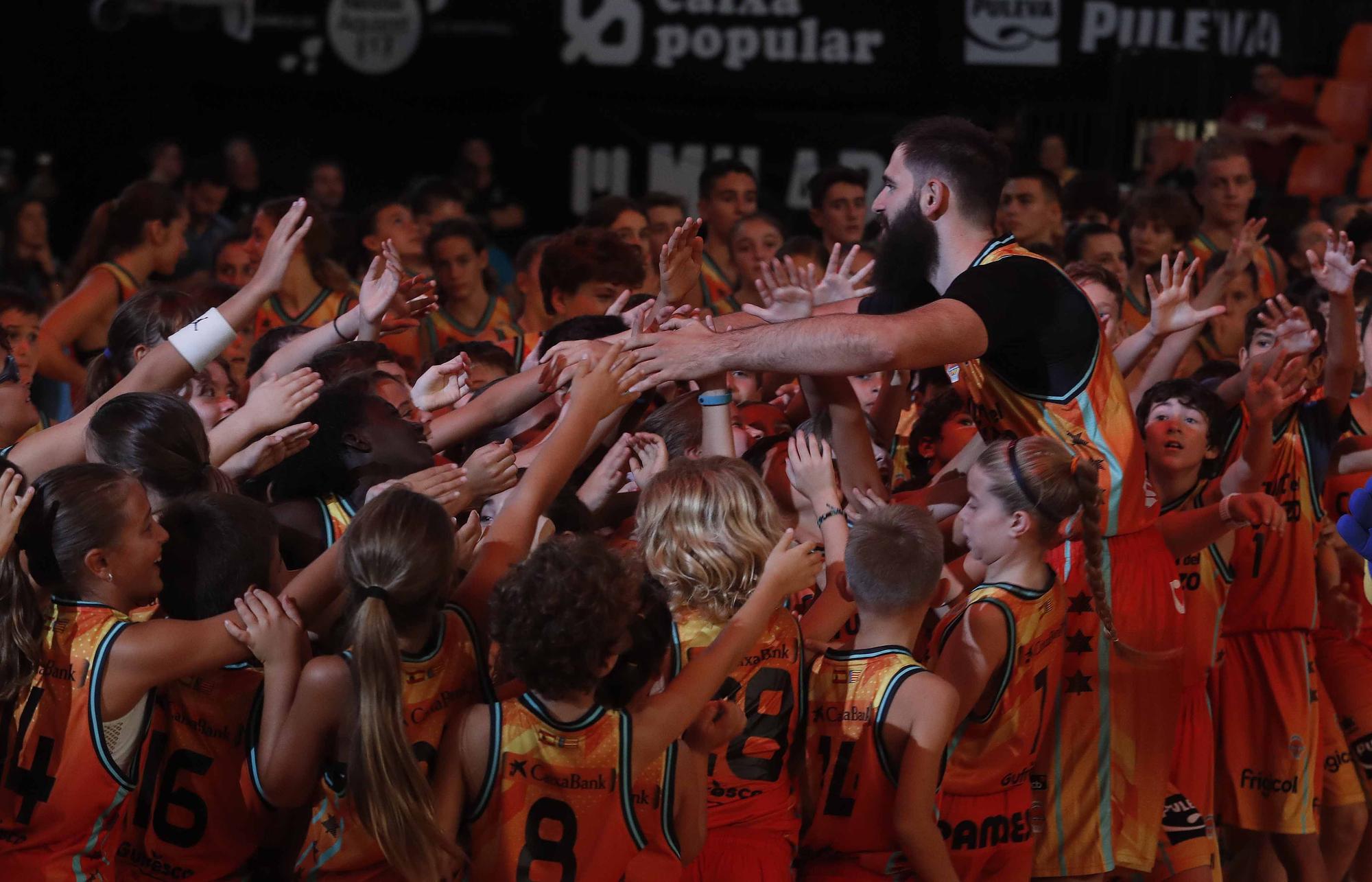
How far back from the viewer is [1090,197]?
9172 mm

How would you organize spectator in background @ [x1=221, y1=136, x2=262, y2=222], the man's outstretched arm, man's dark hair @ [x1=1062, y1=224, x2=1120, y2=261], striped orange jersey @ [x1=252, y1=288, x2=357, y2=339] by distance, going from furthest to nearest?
spectator in background @ [x1=221, y1=136, x2=262, y2=222] < striped orange jersey @ [x1=252, y1=288, x2=357, y2=339] < man's dark hair @ [x1=1062, y1=224, x2=1120, y2=261] < the man's outstretched arm

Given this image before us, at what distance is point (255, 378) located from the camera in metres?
5.26

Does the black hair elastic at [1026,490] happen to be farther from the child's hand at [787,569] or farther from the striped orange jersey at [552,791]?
the striped orange jersey at [552,791]

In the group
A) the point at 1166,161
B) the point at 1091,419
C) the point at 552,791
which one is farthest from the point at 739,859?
Answer: the point at 1166,161

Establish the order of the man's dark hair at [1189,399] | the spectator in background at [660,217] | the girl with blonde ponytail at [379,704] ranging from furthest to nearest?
1. the spectator in background at [660,217]
2. the man's dark hair at [1189,399]
3. the girl with blonde ponytail at [379,704]

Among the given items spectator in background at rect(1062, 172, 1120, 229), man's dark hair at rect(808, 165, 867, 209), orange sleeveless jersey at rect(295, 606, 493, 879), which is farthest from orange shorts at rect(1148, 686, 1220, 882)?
spectator in background at rect(1062, 172, 1120, 229)

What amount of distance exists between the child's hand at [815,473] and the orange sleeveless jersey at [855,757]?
1.52ft

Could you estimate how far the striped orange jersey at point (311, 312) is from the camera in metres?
7.49

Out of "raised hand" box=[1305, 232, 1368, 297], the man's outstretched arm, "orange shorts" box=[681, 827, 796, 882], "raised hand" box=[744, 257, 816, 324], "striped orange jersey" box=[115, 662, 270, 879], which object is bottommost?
"orange shorts" box=[681, 827, 796, 882]

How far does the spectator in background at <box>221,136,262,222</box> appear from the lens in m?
12.7

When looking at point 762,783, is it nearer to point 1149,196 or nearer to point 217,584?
point 217,584

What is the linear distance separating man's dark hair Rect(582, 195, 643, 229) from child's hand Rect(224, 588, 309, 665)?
15.4 ft

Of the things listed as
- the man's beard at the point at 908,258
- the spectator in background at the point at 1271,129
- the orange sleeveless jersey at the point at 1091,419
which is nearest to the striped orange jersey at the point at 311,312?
the man's beard at the point at 908,258

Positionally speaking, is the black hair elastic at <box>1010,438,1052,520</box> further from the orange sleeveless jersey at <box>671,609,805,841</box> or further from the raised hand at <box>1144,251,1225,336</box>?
the raised hand at <box>1144,251,1225,336</box>
